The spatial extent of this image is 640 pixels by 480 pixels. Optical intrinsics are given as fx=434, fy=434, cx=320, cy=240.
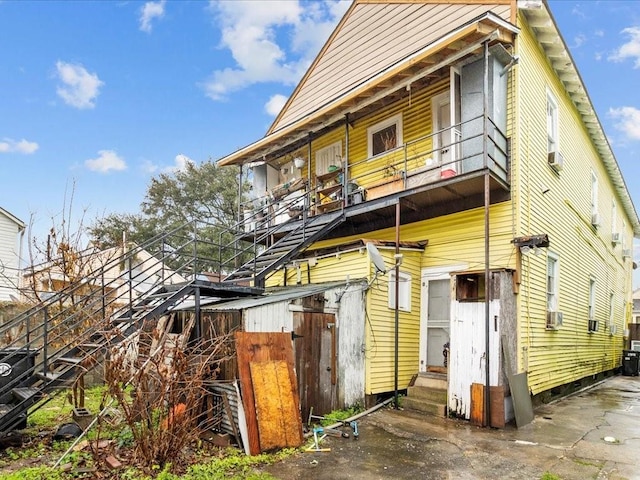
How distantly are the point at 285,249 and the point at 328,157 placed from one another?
159 inches

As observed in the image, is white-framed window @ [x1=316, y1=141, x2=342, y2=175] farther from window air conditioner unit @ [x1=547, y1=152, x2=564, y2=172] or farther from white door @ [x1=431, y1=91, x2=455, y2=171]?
window air conditioner unit @ [x1=547, y1=152, x2=564, y2=172]

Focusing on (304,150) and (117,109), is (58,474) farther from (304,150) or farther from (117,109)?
(117,109)

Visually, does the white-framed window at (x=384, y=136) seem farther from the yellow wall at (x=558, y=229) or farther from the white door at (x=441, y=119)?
the yellow wall at (x=558, y=229)

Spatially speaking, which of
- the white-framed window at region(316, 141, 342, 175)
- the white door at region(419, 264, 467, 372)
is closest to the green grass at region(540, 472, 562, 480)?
the white door at region(419, 264, 467, 372)

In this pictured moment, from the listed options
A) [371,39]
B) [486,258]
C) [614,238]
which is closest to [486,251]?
[486,258]

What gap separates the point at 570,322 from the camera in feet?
38.5

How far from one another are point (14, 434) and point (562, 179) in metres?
13.1

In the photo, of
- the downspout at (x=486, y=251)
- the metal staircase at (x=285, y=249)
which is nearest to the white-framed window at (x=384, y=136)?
the metal staircase at (x=285, y=249)

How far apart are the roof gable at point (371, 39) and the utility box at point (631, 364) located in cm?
1498

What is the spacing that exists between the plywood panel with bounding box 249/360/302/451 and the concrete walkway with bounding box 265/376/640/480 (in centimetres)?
43

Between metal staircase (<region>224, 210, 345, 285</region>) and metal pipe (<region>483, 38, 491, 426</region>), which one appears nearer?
metal pipe (<region>483, 38, 491, 426</region>)

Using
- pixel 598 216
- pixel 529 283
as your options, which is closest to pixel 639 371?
pixel 598 216

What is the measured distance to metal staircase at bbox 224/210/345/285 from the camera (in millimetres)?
9383

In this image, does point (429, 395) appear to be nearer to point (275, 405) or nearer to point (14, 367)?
point (275, 405)
